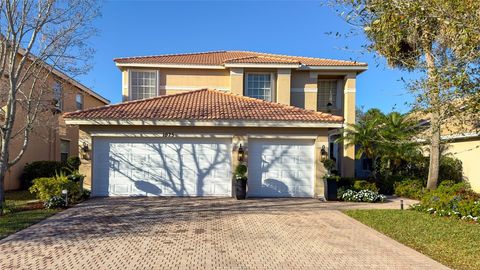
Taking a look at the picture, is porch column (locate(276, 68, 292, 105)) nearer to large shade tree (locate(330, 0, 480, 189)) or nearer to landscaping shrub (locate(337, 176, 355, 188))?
landscaping shrub (locate(337, 176, 355, 188))

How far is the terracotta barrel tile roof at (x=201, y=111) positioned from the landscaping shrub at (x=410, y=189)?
4.79m

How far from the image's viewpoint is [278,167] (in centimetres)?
1497

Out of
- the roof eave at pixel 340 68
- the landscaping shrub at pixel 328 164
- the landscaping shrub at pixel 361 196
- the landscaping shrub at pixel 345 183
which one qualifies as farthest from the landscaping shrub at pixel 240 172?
the roof eave at pixel 340 68

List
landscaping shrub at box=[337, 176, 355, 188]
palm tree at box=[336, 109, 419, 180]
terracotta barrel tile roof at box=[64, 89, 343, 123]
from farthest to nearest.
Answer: palm tree at box=[336, 109, 419, 180]
landscaping shrub at box=[337, 176, 355, 188]
terracotta barrel tile roof at box=[64, 89, 343, 123]

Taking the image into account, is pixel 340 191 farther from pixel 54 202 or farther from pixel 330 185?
pixel 54 202

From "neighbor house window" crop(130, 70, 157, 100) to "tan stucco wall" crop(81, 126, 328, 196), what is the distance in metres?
6.30

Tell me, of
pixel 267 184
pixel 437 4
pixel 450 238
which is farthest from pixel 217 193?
pixel 437 4

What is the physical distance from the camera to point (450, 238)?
8523 millimetres

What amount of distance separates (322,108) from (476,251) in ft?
46.7

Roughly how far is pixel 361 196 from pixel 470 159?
24.7ft

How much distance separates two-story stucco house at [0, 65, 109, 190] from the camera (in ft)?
53.1

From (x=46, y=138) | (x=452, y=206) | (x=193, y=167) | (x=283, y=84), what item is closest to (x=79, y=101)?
(x=46, y=138)

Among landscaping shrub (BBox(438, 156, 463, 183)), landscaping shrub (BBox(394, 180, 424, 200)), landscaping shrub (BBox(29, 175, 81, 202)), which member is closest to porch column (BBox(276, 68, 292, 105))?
landscaping shrub (BBox(394, 180, 424, 200))

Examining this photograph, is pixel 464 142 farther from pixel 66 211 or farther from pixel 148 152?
pixel 66 211
